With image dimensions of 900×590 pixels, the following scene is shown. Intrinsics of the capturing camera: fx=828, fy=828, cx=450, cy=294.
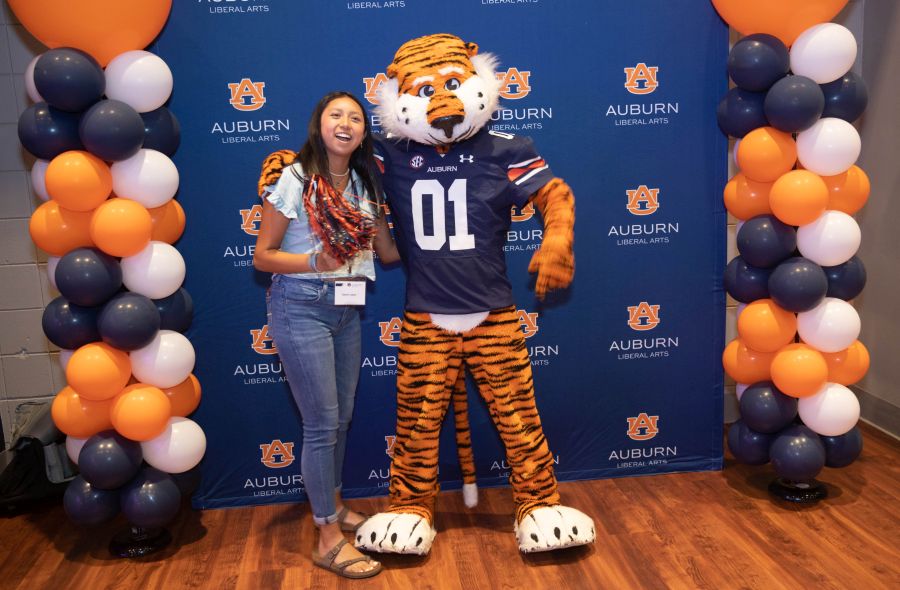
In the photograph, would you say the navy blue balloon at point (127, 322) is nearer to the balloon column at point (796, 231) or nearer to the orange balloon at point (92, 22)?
the orange balloon at point (92, 22)

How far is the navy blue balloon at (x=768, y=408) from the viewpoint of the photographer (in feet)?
10.5

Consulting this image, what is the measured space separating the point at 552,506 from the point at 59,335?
1854 millimetres

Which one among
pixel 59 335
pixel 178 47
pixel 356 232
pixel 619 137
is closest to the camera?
pixel 356 232

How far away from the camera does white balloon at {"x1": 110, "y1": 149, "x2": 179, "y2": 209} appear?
2861 millimetres

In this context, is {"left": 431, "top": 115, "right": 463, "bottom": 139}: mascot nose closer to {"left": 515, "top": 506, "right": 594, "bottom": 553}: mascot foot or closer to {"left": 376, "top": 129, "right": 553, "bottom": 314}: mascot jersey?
{"left": 376, "top": 129, "right": 553, "bottom": 314}: mascot jersey

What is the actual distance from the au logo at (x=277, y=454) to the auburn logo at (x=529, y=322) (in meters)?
1.10

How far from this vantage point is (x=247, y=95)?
3.22m

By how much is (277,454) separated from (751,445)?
76.7 inches

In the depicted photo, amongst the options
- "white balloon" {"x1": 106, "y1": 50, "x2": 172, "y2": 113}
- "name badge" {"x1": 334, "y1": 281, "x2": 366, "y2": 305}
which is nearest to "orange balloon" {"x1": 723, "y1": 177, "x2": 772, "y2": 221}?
"name badge" {"x1": 334, "y1": 281, "x2": 366, "y2": 305}

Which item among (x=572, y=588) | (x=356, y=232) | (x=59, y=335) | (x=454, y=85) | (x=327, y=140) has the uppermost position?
(x=454, y=85)

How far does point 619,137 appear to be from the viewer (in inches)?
134

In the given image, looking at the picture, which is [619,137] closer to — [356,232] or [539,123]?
→ [539,123]

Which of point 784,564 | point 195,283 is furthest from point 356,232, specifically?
point 784,564

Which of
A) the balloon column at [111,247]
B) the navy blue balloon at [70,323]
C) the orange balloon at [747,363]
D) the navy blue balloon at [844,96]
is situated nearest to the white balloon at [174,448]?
the balloon column at [111,247]
